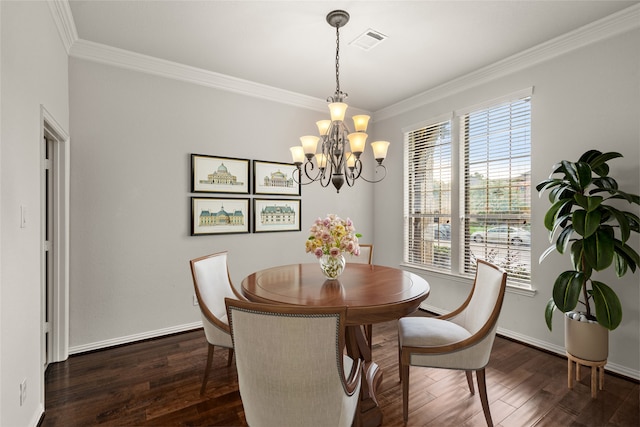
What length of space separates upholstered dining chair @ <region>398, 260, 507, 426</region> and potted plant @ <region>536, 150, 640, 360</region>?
68 centimetres

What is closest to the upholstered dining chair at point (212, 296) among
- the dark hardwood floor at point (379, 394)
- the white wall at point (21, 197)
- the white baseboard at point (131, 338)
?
the dark hardwood floor at point (379, 394)

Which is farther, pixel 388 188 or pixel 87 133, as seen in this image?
pixel 388 188

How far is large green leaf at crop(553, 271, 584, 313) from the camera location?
226cm

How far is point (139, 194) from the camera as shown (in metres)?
3.14

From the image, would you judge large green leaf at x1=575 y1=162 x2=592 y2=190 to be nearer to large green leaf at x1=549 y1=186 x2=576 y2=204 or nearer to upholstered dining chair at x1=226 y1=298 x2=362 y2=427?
large green leaf at x1=549 y1=186 x2=576 y2=204

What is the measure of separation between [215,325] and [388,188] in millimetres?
3231

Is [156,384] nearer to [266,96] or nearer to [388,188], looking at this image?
[266,96]

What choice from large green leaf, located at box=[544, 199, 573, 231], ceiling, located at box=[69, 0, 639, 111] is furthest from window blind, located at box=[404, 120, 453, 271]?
large green leaf, located at box=[544, 199, 573, 231]

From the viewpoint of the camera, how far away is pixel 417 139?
4.23 metres

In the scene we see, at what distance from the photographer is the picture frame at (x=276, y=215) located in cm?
382

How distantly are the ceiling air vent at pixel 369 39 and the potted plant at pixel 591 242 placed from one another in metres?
1.76

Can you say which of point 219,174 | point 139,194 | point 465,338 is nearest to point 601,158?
point 465,338

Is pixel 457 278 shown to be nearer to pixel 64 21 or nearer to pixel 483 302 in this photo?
pixel 483 302

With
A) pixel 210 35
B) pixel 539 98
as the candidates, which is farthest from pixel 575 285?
pixel 210 35
